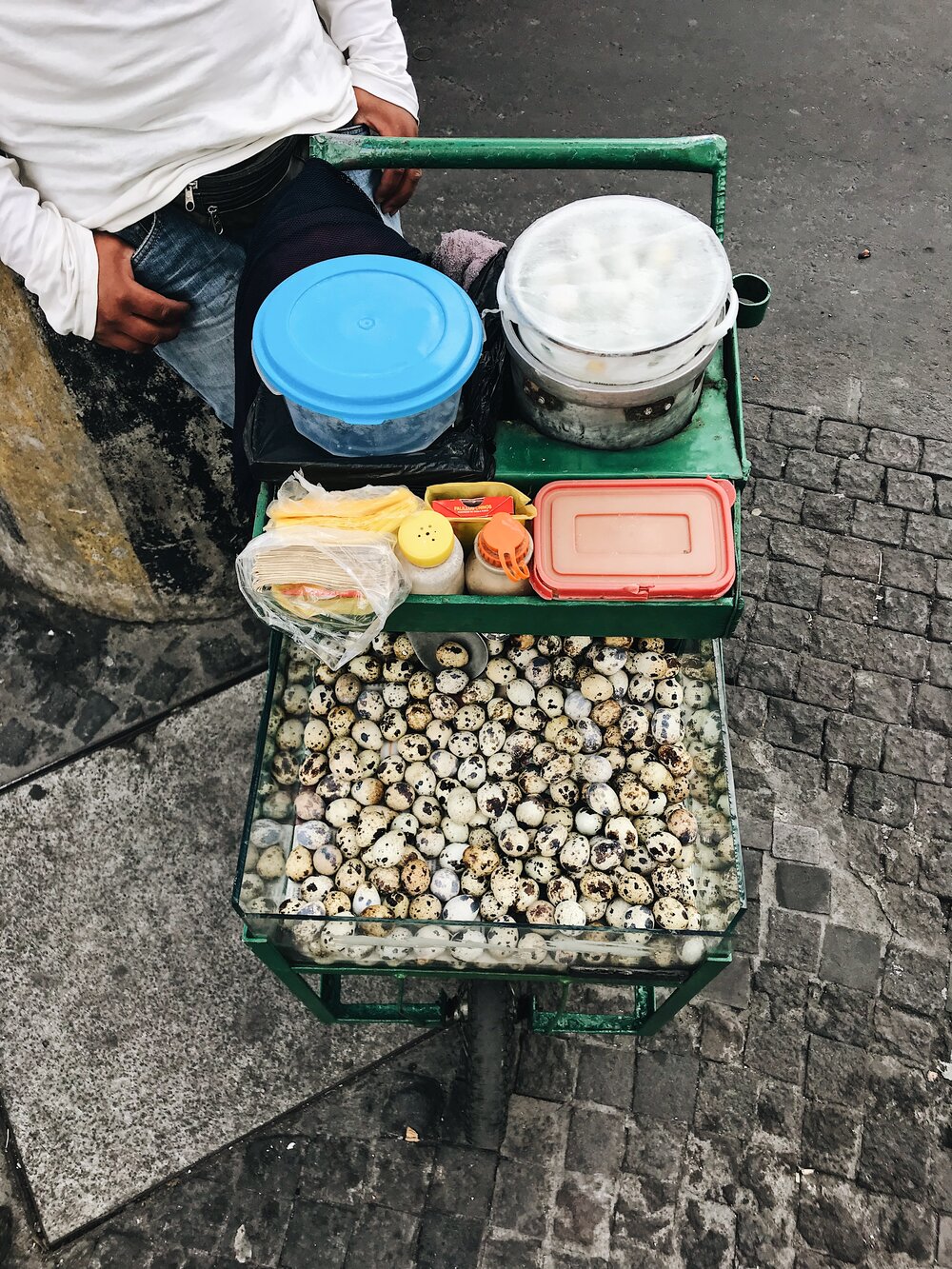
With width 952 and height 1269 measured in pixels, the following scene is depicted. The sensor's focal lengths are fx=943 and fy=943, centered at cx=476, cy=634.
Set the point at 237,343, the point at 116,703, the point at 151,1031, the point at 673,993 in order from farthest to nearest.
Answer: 1. the point at 116,703
2. the point at 151,1031
3. the point at 673,993
4. the point at 237,343

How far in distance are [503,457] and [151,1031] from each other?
2.60 meters

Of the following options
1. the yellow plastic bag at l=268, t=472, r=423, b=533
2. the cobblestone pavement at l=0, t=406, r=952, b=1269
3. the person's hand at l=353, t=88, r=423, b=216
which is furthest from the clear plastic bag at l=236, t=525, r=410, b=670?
the cobblestone pavement at l=0, t=406, r=952, b=1269

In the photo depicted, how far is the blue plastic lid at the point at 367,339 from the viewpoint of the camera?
191 cm

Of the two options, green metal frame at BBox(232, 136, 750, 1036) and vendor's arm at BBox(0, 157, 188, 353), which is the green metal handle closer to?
green metal frame at BBox(232, 136, 750, 1036)

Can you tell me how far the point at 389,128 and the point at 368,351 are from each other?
1.28 metres

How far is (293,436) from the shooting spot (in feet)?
6.90

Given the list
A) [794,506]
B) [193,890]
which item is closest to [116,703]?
[193,890]

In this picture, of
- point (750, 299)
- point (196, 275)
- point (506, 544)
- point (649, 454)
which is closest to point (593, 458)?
point (649, 454)

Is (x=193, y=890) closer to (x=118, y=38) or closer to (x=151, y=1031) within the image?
(x=151, y=1031)

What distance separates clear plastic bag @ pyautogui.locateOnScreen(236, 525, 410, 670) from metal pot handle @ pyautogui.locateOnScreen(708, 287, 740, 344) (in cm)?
81

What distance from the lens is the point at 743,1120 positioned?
3.29 m

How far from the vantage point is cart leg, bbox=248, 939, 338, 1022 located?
7.45 ft

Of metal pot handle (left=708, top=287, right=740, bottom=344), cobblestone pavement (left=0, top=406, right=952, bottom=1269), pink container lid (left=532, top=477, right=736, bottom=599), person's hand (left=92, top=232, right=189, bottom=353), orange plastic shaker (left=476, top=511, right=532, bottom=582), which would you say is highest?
person's hand (left=92, top=232, right=189, bottom=353)

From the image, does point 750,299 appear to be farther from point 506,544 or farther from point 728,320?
point 506,544
